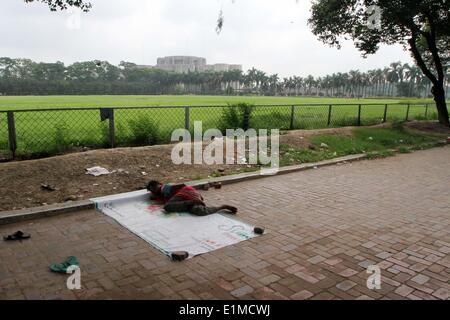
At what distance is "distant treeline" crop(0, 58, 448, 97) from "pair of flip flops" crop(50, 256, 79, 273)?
8477 centimetres

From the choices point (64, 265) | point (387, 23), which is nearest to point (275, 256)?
point (64, 265)

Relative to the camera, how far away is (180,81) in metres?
116

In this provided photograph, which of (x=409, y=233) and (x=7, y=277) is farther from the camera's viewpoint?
(x=409, y=233)

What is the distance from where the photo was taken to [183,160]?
7.91 metres

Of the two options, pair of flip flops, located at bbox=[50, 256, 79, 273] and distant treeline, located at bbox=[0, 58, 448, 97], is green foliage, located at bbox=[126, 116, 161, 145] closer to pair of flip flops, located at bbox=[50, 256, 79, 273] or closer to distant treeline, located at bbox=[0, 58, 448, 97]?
pair of flip flops, located at bbox=[50, 256, 79, 273]

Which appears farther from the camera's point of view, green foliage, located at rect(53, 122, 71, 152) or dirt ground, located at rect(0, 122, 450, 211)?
green foliage, located at rect(53, 122, 71, 152)

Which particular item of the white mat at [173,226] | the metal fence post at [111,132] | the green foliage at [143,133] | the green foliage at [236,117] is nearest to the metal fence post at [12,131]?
the metal fence post at [111,132]

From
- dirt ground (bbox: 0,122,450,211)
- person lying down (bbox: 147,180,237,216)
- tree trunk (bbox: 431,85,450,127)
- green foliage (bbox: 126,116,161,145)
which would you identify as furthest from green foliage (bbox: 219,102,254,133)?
tree trunk (bbox: 431,85,450,127)

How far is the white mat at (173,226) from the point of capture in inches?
158

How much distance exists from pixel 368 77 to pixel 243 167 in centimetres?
12332

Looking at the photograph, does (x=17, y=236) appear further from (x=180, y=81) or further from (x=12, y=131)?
(x=180, y=81)

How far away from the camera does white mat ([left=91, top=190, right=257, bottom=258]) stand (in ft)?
13.1
